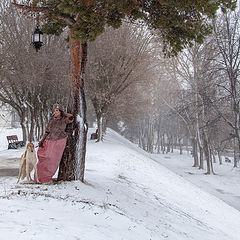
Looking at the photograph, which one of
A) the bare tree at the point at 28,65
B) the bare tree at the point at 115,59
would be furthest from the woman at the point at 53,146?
the bare tree at the point at 115,59

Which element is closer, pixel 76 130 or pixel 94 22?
pixel 94 22

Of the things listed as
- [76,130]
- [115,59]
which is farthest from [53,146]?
[115,59]

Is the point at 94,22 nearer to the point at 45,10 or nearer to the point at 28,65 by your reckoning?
the point at 45,10

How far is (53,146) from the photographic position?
23.4ft

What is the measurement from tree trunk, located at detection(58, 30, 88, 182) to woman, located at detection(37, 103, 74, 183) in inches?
9.2

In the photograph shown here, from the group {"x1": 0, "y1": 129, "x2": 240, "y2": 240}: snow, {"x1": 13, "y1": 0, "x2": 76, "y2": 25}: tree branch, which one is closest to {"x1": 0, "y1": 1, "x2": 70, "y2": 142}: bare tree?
{"x1": 13, "y1": 0, "x2": 76, "y2": 25}: tree branch

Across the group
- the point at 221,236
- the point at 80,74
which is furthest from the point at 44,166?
the point at 221,236

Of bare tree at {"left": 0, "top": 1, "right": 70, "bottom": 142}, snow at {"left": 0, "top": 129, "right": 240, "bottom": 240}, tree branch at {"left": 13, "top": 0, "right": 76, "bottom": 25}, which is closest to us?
snow at {"left": 0, "top": 129, "right": 240, "bottom": 240}

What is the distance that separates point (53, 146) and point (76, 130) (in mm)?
776

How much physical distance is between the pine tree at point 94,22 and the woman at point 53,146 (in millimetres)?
279

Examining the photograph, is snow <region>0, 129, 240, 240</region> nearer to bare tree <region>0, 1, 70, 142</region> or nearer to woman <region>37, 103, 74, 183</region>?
woman <region>37, 103, 74, 183</region>

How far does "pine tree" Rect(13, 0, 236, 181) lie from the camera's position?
6688 mm

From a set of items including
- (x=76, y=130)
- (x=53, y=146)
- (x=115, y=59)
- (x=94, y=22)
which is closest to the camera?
(x=94, y=22)

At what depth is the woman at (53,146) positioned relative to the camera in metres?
7.10
